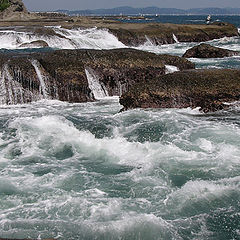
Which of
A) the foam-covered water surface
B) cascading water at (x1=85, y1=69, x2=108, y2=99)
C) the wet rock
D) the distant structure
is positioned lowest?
the foam-covered water surface

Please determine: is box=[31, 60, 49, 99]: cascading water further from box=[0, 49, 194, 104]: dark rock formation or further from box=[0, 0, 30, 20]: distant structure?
box=[0, 0, 30, 20]: distant structure

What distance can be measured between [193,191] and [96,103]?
9279 mm

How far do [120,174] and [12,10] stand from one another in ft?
295

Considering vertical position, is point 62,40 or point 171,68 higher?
point 62,40

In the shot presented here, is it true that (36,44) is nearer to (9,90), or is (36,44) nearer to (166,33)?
(9,90)

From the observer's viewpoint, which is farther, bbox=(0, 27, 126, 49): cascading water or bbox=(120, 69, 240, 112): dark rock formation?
bbox=(0, 27, 126, 49): cascading water

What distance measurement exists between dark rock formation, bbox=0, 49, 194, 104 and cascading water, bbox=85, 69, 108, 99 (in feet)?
0.29

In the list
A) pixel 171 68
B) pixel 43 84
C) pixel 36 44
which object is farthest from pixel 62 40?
pixel 43 84

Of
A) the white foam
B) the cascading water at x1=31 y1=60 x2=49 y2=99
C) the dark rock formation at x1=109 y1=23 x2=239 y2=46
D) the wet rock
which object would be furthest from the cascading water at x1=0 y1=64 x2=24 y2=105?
the dark rock formation at x1=109 y1=23 x2=239 y2=46

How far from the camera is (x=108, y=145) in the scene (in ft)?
36.6

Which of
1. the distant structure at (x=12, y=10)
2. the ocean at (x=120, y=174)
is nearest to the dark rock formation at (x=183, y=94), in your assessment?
the ocean at (x=120, y=174)

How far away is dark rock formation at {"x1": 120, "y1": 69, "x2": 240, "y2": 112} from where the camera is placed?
561 inches

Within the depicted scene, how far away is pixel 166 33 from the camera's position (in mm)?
46594

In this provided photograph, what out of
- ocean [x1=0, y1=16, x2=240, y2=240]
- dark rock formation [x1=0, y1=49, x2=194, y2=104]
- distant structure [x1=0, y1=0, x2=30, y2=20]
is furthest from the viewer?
distant structure [x1=0, y1=0, x2=30, y2=20]
